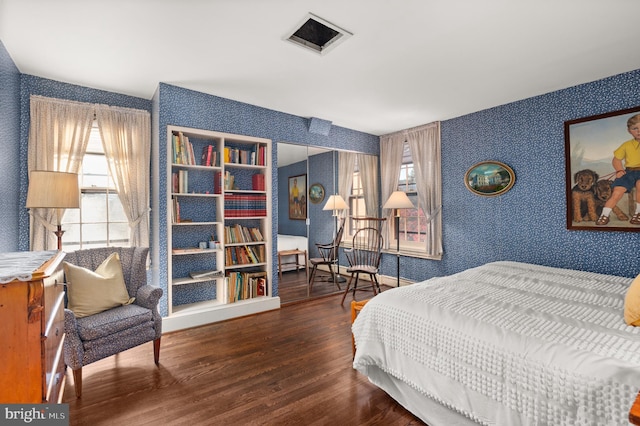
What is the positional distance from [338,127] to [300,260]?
7.04 ft

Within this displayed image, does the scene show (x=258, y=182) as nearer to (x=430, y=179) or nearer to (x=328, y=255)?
(x=328, y=255)

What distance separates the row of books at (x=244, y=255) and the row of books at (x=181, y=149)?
114 centimetres

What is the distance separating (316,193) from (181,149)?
6.19 feet

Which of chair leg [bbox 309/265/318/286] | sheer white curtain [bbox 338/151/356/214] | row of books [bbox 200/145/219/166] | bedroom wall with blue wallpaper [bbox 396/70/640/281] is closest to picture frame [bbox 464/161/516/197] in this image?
bedroom wall with blue wallpaper [bbox 396/70/640/281]

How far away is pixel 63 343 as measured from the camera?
2.01 m

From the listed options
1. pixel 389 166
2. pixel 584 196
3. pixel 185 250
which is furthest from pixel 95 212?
pixel 584 196

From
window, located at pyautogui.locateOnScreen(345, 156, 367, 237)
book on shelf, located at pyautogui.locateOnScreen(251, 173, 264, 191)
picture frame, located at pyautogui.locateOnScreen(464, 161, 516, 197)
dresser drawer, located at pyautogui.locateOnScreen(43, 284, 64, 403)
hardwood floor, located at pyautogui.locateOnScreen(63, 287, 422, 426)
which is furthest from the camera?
window, located at pyautogui.locateOnScreen(345, 156, 367, 237)

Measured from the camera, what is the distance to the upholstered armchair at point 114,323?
207 cm

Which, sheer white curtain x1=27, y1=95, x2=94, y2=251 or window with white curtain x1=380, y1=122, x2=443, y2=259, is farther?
window with white curtain x1=380, y1=122, x2=443, y2=259

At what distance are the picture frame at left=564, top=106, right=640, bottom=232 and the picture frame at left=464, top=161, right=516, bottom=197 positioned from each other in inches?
23.2

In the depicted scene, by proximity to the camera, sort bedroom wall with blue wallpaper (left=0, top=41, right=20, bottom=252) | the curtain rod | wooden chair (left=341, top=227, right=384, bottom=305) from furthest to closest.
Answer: wooden chair (left=341, top=227, right=384, bottom=305) → the curtain rod → bedroom wall with blue wallpaper (left=0, top=41, right=20, bottom=252)

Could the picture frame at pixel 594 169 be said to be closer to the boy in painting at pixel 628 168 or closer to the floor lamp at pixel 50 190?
the boy in painting at pixel 628 168

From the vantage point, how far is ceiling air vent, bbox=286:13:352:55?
7.16 ft

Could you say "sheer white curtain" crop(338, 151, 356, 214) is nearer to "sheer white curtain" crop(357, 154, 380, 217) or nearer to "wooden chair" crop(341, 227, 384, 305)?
"sheer white curtain" crop(357, 154, 380, 217)
